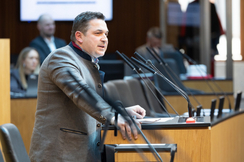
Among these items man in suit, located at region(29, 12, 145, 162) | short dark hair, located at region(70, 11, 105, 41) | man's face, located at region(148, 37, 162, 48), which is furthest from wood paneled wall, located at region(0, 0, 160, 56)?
man in suit, located at region(29, 12, 145, 162)

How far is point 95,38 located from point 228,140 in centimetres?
121

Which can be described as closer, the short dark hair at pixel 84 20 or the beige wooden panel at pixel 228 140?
the short dark hair at pixel 84 20

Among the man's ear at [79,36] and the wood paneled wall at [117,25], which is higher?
the wood paneled wall at [117,25]

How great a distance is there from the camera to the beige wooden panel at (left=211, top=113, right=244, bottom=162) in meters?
2.17

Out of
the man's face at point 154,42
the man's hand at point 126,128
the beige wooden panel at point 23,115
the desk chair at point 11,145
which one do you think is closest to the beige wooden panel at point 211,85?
the man's face at point 154,42

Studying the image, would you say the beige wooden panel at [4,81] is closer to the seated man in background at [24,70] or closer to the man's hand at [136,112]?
the seated man in background at [24,70]

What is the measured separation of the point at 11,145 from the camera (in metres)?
1.68

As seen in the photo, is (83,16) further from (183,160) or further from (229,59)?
(229,59)

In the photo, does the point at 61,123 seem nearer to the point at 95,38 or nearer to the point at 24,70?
the point at 95,38

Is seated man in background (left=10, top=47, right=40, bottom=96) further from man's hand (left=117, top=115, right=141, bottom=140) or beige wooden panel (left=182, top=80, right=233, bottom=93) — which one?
man's hand (left=117, top=115, right=141, bottom=140)

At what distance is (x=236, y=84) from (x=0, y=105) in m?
6.03

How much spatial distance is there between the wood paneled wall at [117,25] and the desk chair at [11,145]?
717 centimetres

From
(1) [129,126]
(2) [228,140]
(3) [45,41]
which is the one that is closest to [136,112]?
(1) [129,126]

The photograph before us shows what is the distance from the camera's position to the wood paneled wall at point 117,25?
8852 mm
